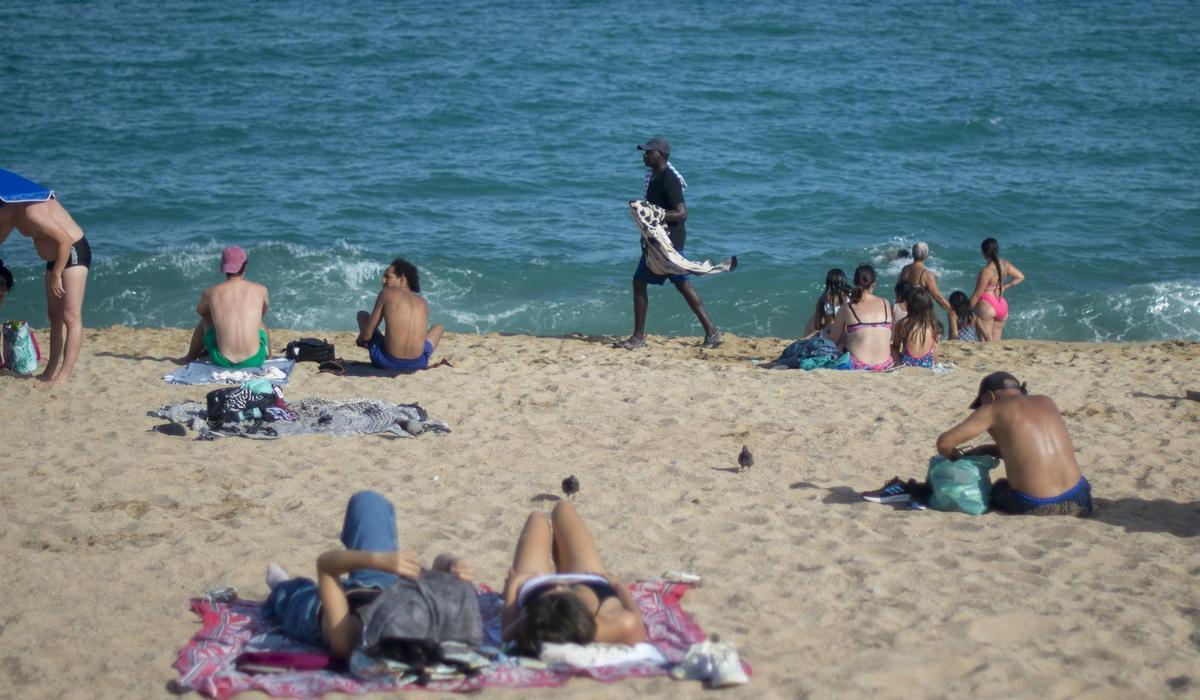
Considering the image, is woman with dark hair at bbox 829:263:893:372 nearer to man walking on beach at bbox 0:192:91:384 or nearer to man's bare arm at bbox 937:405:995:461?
man's bare arm at bbox 937:405:995:461

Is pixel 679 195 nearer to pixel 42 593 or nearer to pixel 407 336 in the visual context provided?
pixel 407 336

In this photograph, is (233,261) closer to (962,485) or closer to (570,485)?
(570,485)

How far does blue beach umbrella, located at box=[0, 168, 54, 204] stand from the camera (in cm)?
734

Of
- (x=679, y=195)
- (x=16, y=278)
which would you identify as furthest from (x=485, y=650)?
(x=16, y=278)

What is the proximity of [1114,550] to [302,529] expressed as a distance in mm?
3696

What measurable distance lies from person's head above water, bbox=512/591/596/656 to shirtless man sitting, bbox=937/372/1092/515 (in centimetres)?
233

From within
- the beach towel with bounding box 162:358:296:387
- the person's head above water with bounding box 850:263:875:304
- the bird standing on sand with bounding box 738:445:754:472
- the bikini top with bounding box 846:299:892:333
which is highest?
the person's head above water with bounding box 850:263:875:304

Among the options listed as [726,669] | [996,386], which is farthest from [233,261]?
[726,669]

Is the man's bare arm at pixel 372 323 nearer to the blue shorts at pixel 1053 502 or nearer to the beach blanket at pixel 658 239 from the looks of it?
the beach blanket at pixel 658 239

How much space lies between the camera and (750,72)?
22938 mm

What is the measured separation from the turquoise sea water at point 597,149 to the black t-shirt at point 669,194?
128 inches

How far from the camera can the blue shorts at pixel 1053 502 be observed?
5.66m

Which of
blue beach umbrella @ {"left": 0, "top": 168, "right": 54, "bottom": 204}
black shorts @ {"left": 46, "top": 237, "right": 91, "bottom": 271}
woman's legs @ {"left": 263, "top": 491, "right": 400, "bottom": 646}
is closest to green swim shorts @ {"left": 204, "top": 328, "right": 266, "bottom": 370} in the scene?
black shorts @ {"left": 46, "top": 237, "right": 91, "bottom": 271}

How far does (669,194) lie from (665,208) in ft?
0.39
